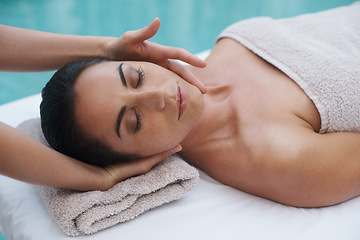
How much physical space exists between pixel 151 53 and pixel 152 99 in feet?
0.87

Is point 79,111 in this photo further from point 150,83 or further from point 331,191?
point 331,191

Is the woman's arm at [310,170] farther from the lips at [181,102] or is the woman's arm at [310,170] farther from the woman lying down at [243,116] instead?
the lips at [181,102]

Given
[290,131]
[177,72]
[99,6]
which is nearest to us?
[290,131]

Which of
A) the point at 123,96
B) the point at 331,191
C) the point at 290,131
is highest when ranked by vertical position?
the point at 123,96

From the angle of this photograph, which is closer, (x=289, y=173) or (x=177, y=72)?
(x=289, y=173)

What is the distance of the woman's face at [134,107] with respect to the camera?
3.17ft

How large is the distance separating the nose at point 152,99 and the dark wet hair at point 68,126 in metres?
0.16

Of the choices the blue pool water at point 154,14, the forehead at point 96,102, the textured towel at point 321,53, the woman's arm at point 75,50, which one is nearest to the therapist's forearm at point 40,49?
the woman's arm at point 75,50

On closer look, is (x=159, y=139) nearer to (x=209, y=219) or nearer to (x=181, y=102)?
(x=181, y=102)

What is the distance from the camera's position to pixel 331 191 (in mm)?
1028

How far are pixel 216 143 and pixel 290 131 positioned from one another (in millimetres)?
248

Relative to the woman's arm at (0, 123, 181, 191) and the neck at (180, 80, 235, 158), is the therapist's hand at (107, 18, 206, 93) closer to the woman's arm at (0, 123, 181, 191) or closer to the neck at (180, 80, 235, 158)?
the neck at (180, 80, 235, 158)

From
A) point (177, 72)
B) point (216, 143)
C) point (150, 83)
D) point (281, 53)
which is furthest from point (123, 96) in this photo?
point (281, 53)

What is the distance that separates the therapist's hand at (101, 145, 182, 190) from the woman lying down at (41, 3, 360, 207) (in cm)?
2
